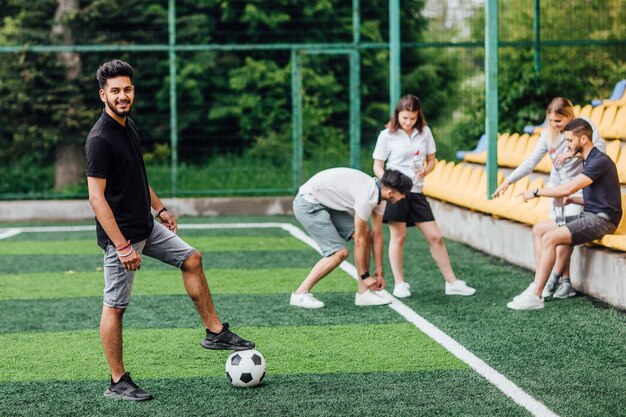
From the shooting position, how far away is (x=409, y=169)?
8961 mm

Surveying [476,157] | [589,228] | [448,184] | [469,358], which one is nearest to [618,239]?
[589,228]

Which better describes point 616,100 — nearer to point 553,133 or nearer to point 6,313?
point 553,133

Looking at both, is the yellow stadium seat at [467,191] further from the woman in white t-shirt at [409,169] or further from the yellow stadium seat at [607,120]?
the woman in white t-shirt at [409,169]

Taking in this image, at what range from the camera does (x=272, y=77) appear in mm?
18641

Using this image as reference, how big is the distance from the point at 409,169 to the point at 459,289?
111cm

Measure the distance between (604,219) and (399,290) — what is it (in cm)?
181

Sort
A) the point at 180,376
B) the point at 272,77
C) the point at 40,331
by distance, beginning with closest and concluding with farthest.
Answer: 1. the point at 180,376
2. the point at 40,331
3. the point at 272,77

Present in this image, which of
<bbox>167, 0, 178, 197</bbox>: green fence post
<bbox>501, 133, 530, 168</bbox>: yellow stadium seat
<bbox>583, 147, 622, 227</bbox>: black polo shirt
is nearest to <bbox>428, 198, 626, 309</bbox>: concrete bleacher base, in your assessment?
<bbox>583, 147, 622, 227</bbox>: black polo shirt

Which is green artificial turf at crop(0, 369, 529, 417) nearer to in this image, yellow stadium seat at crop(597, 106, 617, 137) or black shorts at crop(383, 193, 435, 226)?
black shorts at crop(383, 193, 435, 226)

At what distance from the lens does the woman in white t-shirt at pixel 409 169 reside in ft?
29.1

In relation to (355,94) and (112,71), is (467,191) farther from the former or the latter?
(112,71)

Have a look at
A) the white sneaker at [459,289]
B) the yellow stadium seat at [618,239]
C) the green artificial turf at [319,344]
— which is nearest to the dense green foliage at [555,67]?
the green artificial turf at [319,344]

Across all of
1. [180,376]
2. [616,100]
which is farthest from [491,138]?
[180,376]

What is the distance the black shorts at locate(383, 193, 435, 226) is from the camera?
9031 mm
